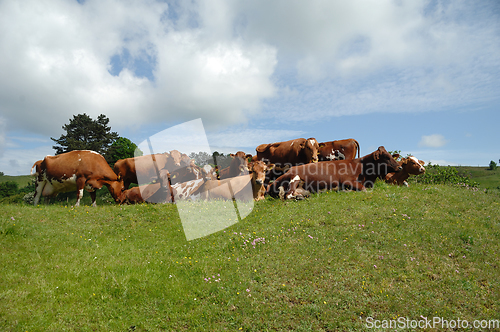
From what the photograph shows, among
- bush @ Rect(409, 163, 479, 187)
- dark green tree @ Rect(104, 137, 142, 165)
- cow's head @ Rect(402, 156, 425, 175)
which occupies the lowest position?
bush @ Rect(409, 163, 479, 187)

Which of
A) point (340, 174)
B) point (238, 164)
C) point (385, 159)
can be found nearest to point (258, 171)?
point (238, 164)

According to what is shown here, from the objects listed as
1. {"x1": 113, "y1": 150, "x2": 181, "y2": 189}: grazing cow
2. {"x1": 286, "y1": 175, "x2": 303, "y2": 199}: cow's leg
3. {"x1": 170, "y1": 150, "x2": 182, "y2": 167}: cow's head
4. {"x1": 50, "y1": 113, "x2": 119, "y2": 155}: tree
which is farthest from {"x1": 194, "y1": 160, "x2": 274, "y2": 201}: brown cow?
{"x1": 50, "y1": 113, "x2": 119, "y2": 155}: tree

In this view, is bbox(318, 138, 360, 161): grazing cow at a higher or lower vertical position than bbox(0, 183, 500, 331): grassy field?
higher

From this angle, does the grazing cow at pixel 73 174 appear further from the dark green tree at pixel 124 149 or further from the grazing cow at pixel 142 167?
the dark green tree at pixel 124 149

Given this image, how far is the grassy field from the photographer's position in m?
6.23

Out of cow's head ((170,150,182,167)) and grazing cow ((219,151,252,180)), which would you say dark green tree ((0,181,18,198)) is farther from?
grazing cow ((219,151,252,180))

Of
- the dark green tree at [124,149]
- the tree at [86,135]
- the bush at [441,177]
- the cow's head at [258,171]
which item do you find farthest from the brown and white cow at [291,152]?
the tree at [86,135]

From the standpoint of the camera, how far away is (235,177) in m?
18.7

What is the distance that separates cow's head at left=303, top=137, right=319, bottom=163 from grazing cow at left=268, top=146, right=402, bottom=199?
3932mm

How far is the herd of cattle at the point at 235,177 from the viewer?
16.8m

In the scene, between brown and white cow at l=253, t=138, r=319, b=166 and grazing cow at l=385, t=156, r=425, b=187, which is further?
brown and white cow at l=253, t=138, r=319, b=166

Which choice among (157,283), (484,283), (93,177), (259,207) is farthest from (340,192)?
(93,177)

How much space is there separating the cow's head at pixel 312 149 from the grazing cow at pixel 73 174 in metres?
14.9

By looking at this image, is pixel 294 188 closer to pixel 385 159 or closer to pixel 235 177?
pixel 235 177
